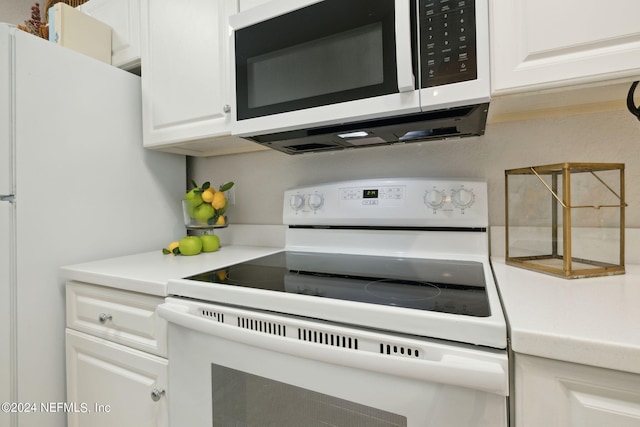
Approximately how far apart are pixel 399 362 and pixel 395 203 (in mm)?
617

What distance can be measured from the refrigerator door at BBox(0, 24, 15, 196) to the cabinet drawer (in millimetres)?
362

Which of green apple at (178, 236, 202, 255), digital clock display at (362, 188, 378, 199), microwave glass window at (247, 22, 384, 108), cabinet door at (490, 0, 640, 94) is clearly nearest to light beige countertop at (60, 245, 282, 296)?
green apple at (178, 236, 202, 255)

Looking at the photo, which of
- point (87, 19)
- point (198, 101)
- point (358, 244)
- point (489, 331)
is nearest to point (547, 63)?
point (489, 331)

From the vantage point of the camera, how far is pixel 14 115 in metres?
0.92

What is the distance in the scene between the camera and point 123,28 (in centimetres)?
130

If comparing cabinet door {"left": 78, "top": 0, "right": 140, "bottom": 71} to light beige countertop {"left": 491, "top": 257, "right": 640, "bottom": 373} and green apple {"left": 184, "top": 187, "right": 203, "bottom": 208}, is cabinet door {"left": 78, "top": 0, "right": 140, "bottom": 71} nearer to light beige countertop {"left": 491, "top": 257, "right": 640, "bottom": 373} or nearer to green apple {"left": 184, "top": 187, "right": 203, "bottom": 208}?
green apple {"left": 184, "top": 187, "right": 203, "bottom": 208}

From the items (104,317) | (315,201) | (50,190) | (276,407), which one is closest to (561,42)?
(315,201)

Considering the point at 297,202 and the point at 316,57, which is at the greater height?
the point at 316,57

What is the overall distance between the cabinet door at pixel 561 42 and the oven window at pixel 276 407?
28.9 inches

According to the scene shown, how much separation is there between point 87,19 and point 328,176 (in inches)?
47.2

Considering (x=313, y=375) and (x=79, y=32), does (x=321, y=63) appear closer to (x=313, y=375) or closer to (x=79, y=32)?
(x=313, y=375)

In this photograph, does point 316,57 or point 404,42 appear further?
point 316,57

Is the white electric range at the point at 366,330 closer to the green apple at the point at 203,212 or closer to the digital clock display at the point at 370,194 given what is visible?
the digital clock display at the point at 370,194

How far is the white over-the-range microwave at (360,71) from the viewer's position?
27.1 inches
